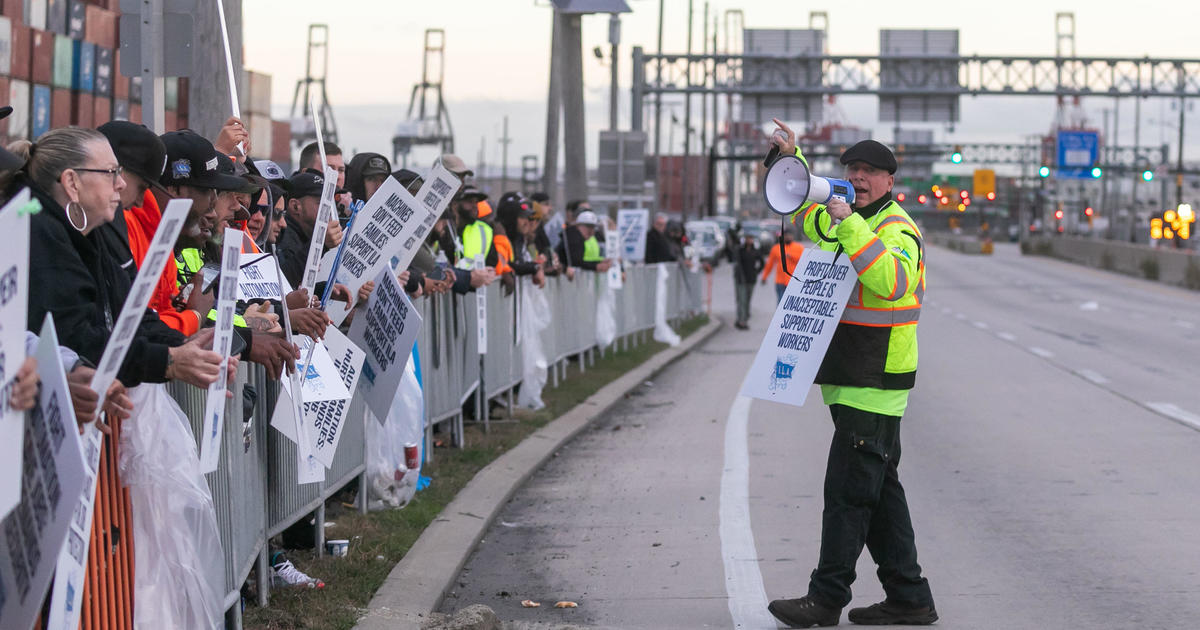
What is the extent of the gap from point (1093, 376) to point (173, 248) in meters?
15.3

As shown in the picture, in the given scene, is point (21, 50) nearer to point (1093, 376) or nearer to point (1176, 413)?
point (1093, 376)

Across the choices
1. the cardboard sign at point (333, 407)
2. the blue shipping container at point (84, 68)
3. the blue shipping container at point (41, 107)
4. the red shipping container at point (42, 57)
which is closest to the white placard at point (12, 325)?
the cardboard sign at point (333, 407)

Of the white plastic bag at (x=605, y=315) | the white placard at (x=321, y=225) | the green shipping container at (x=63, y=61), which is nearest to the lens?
the white placard at (x=321, y=225)

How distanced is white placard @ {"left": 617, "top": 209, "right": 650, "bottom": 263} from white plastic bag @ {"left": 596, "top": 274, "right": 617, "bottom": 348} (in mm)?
4471

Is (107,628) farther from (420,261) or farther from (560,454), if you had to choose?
(560,454)

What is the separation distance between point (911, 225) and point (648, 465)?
498cm

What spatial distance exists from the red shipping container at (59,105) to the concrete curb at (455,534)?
28769 mm

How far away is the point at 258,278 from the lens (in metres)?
6.19

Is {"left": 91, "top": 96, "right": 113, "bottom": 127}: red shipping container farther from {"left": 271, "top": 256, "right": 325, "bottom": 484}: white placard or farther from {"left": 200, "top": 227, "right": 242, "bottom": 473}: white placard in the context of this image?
{"left": 200, "top": 227, "right": 242, "bottom": 473}: white placard

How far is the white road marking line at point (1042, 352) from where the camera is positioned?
69.7 ft

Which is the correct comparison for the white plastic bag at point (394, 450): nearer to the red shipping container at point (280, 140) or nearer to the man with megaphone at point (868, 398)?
the man with megaphone at point (868, 398)

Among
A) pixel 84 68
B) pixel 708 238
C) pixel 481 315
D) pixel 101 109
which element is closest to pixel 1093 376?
pixel 481 315

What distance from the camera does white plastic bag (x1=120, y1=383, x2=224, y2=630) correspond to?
4691mm

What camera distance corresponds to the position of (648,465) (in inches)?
444
